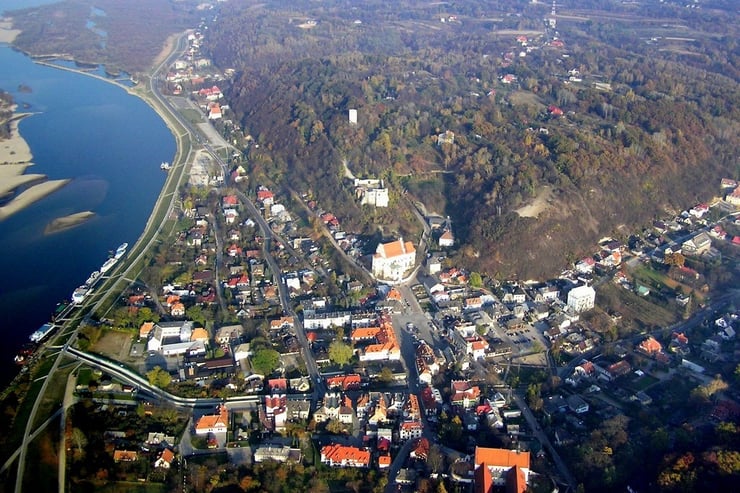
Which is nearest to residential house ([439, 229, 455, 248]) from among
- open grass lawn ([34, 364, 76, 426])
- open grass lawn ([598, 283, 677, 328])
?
open grass lawn ([598, 283, 677, 328])

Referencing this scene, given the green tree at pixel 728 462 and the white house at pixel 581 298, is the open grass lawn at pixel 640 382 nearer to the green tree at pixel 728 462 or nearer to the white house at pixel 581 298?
the white house at pixel 581 298

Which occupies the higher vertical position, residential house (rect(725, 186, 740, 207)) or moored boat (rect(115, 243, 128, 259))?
moored boat (rect(115, 243, 128, 259))

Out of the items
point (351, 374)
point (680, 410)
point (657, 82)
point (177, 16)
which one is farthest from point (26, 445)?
point (177, 16)

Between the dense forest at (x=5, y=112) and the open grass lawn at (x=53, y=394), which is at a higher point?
the dense forest at (x=5, y=112)

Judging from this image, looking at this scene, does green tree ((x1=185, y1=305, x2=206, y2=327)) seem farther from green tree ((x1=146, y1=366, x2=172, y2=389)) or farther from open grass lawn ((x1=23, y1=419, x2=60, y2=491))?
open grass lawn ((x1=23, y1=419, x2=60, y2=491))

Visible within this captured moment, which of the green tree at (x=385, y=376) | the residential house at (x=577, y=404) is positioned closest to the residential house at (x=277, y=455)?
the green tree at (x=385, y=376)

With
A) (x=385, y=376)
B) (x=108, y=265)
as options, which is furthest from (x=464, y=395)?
(x=108, y=265)
